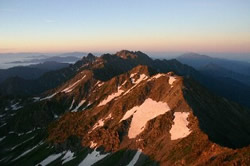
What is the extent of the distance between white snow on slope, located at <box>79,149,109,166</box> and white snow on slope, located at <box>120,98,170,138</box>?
1927cm

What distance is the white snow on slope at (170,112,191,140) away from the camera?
141 metres

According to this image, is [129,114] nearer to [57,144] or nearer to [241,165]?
[57,144]

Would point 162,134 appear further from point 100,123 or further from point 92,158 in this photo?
point 100,123

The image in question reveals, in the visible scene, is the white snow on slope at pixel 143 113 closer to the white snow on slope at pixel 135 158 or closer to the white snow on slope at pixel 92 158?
the white snow on slope at pixel 135 158

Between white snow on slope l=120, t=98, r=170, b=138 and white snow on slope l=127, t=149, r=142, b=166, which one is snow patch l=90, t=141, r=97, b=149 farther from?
white snow on slope l=127, t=149, r=142, b=166

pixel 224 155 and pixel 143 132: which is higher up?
pixel 224 155

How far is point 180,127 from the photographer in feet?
484

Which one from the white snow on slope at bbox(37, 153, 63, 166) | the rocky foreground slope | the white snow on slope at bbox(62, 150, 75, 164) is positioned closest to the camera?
the rocky foreground slope

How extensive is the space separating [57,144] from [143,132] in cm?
6772

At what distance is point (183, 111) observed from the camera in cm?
16012

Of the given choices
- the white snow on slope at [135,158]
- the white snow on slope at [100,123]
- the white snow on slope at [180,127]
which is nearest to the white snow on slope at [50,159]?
the white snow on slope at [100,123]

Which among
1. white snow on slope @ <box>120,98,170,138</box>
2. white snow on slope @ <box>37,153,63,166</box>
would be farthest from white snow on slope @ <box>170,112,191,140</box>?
white snow on slope @ <box>37,153,63,166</box>

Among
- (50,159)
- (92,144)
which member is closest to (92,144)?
(92,144)

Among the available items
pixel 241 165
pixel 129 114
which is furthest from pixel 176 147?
pixel 129 114
